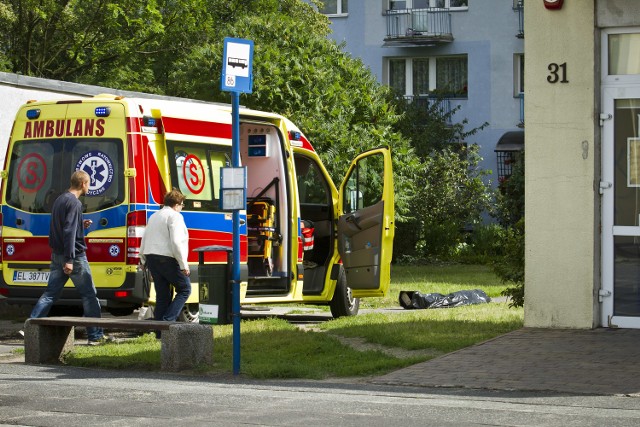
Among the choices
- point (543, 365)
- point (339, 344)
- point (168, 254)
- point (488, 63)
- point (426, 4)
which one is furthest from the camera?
point (426, 4)

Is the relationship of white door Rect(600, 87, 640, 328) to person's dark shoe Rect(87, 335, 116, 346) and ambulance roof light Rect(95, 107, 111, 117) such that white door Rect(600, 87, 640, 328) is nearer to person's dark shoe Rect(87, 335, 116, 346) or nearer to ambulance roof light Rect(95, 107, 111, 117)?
person's dark shoe Rect(87, 335, 116, 346)

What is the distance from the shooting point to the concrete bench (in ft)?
39.7

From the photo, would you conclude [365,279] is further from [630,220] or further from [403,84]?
[403,84]

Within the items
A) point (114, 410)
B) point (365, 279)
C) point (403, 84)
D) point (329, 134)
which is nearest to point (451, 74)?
point (403, 84)

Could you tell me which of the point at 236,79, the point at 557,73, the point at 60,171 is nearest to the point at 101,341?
the point at 60,171

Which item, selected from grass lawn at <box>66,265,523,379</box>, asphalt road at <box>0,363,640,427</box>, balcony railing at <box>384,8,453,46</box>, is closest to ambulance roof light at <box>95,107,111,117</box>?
grass lawn at <box>66,265,523,379</box>

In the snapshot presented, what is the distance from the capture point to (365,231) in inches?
701

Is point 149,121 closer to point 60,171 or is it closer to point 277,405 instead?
point 60,171

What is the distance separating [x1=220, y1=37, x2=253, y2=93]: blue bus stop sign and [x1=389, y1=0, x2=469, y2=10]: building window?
33.6m

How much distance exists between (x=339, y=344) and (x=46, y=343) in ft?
9.33

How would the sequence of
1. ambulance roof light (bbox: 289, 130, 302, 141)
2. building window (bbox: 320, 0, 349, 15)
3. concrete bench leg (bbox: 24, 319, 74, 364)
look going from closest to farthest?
concrete bench leg (bbox: 24, 319, 74, 364) → ambulance roof light (bbox: 289, 130, 302, 141) → building window (bbox: 320, 0, 349, 15)

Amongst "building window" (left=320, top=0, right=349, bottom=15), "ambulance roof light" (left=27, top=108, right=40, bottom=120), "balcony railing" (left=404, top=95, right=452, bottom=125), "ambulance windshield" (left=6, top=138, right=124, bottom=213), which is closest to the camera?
"ambulance windshield" (left=6, top=138, right=124, bottom=213)

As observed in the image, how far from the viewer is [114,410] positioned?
30.8 ft

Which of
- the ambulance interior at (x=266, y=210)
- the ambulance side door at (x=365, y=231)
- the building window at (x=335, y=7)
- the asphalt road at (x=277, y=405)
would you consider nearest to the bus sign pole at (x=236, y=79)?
the asphalt road at (x=277, y=405)
